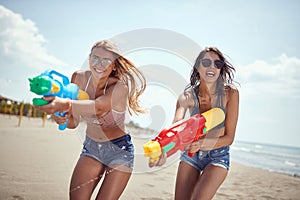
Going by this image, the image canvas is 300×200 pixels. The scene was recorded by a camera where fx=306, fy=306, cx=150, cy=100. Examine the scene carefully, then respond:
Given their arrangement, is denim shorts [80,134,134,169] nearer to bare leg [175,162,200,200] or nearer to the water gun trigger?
bare leg [175,162,200,200]

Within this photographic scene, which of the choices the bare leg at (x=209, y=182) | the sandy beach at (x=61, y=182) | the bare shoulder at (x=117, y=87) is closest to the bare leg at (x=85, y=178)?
the sandy beach at (x=61, y=182)

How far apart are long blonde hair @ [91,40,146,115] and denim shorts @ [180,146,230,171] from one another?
3.04 feet

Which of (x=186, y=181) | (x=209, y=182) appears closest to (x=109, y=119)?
(x=186, y=181)

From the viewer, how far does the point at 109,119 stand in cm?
362

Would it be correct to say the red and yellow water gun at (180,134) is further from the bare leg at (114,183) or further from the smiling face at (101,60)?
the smiling face at (101,60)

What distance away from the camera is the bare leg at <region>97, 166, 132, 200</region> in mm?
3443

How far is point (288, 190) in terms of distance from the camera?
8.51 m

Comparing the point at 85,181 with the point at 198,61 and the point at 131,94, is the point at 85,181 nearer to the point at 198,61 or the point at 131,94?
the point at 131,94

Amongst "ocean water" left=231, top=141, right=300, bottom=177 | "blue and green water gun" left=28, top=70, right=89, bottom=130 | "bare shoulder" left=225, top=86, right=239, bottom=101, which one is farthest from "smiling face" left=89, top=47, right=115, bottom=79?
"ocean water" left=231, top=141, right=300, bottom=177

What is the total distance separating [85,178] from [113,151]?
451mm

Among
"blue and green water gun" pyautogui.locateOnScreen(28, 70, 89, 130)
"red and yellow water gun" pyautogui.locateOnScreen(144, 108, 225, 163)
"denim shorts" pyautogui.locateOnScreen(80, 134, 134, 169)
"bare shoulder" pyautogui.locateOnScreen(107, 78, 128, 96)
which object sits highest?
"bare shoulder" pyautogui.locateOnScreen(107, 78, 128, 96)

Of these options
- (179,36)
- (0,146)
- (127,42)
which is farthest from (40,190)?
(0,146)

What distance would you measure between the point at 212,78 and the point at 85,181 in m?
2.00

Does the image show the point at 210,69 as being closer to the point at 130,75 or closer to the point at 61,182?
the point at 130,75
